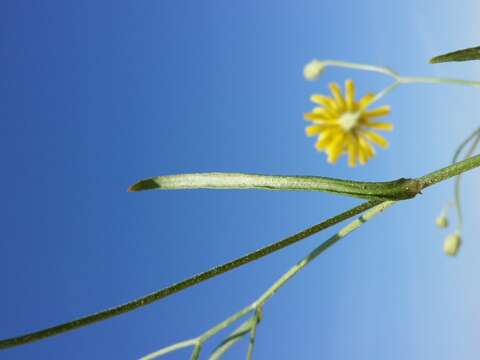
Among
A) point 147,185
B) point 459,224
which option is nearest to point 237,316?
point 147,185

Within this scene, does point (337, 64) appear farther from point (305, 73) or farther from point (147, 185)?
point (147, 185)

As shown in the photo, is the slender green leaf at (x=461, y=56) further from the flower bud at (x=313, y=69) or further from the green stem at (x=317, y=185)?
the flower bud at (x=313, y=69)

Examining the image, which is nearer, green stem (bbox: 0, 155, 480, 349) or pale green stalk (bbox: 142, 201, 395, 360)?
green stem (bbox: 0, 155, 480, 349)

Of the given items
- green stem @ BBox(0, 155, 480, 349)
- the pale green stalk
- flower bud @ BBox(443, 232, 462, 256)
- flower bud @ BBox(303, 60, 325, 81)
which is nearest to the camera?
green stem @ BBox(0, 155, 480, 349)

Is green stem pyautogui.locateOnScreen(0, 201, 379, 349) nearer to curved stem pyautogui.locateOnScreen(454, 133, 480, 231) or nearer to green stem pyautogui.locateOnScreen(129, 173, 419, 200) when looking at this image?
green stem pyautogui.locateOnScreen(129, 173, 419, 200)

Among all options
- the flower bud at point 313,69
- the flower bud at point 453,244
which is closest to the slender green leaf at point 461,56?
the flower bud at point 453,244

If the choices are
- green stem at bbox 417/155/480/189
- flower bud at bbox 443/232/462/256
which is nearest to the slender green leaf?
green stem at bbox 417/155/480/189
